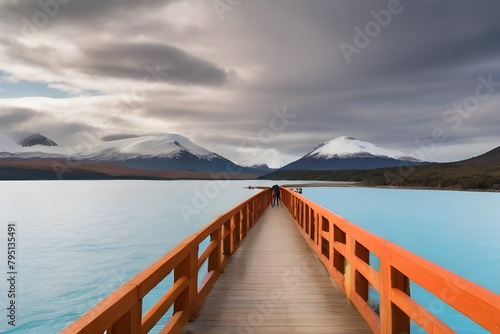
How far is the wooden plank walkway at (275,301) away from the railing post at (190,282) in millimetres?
184

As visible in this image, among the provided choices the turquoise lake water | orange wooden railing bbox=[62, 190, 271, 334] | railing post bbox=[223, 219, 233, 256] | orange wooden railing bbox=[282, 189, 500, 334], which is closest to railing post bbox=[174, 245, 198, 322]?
orange wooden railing bbox=[62, 190, 271, 334]

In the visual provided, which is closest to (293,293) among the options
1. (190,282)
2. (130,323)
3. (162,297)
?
(190,282)

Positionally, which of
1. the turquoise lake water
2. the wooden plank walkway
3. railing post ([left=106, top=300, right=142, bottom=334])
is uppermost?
railing post ([left=106, top=300, right=142, bottom=334])

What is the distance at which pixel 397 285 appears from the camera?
3719 millimetres

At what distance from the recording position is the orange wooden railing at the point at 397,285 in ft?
7.41

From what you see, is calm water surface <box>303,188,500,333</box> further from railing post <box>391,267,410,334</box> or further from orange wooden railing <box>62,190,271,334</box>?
railing post <box>391,267,410,334</box>

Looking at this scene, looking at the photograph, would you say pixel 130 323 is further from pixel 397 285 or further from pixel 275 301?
pixel 275 301

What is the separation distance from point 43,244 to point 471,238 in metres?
36.2

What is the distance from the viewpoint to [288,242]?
38.8ft

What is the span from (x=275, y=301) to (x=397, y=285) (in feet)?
8.06

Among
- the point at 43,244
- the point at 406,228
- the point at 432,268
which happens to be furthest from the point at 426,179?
the point at 432,268

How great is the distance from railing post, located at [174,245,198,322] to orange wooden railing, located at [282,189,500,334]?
6.65 feet

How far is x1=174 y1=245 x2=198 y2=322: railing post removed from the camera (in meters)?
4.53

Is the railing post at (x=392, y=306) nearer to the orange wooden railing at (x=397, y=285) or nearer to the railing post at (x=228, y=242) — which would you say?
the orange wooden railing at (x=397, y=285)
